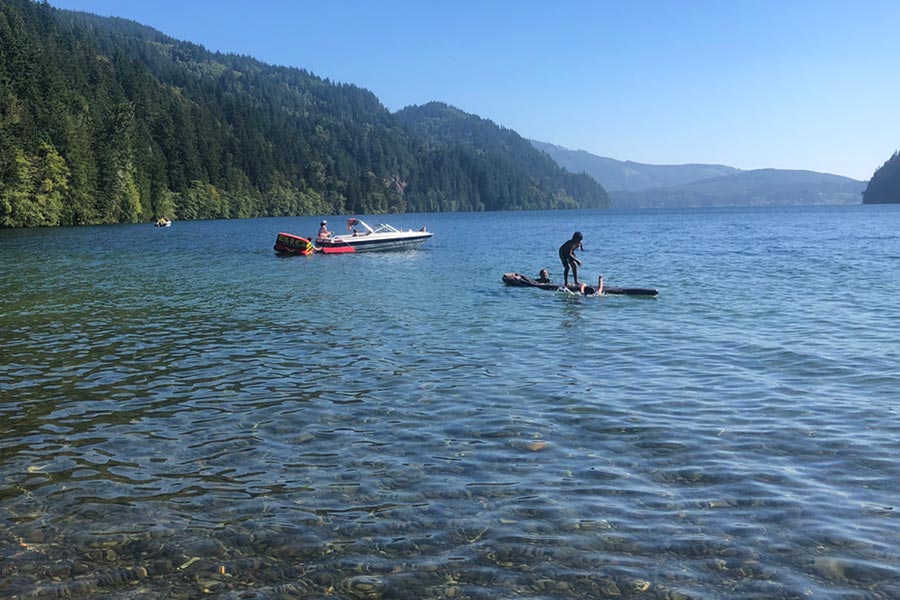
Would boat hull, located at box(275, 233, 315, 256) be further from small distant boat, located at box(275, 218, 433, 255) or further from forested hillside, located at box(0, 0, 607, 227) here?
forested hillside, located at box(0, 0, 607, 227)

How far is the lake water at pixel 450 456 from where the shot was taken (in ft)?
20.1

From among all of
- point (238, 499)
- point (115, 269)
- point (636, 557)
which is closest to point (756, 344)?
point (636, 557)

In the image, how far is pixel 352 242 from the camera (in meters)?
53.1

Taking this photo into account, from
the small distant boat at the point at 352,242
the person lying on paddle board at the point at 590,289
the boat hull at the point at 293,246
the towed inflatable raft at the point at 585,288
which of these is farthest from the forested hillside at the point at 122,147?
the person lying on paddle board at the point at 590,289

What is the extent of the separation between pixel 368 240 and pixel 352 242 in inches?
62.7

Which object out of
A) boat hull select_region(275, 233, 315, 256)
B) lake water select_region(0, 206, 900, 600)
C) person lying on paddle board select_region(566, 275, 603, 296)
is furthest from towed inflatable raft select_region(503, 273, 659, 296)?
boat hull select_region(275, 233, 315, 256)

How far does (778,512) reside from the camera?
7.20m

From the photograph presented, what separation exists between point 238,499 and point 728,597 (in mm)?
5045

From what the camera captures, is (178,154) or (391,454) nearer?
(391,454)

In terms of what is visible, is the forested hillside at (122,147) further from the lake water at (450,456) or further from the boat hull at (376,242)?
the lake water at (450,456)

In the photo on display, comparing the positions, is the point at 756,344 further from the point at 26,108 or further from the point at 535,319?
the point at 26,108

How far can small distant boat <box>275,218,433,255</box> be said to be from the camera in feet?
162

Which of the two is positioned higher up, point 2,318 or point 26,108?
point 26,108

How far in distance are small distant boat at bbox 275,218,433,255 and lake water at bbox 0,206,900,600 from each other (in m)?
28.5
